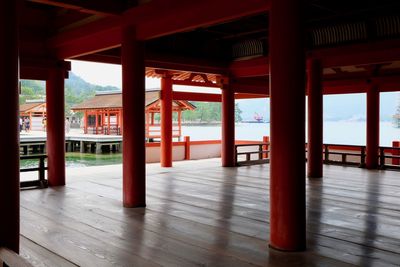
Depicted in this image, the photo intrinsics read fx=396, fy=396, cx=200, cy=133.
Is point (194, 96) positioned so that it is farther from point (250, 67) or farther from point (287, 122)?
point (287, 122)

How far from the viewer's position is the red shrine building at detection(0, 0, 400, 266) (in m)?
4.11

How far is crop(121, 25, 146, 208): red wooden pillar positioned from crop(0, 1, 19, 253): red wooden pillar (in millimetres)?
Result: 3298

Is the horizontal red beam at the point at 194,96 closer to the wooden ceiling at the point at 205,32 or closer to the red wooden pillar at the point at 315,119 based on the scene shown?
the wooden ceiling at the point at 205,32

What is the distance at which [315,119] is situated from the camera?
9.89 metres

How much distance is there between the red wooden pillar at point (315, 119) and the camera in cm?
981

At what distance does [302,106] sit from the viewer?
4250 millimetres

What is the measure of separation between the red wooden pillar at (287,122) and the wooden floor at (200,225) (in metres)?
0.32

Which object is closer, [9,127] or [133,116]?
[9,127]

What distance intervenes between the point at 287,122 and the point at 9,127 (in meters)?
2.68

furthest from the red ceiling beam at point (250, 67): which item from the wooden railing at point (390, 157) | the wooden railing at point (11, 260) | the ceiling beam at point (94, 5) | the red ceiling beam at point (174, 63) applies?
the wooden railing at point (11, 260)

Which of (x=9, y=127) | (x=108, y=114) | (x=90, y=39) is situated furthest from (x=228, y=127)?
(x=108, y=114)

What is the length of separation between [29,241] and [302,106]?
11.4 ft

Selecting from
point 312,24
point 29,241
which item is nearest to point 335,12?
point 312,24

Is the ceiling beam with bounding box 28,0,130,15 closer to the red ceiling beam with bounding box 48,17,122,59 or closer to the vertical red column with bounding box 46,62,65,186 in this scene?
the red ceiling beam with bounding box 48,17,122,59
